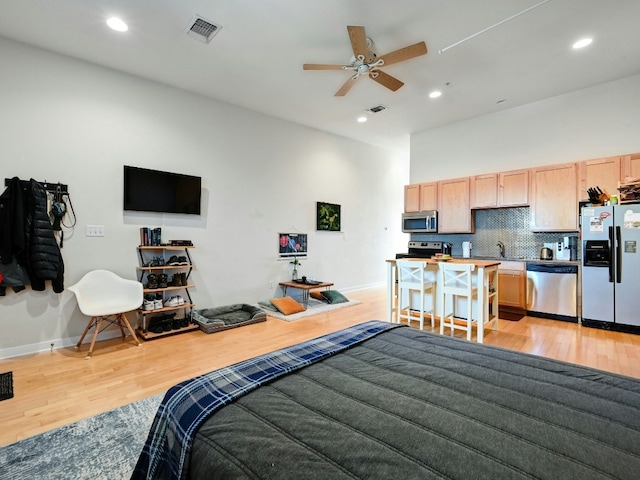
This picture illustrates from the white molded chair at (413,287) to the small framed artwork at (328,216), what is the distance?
7.95 ft

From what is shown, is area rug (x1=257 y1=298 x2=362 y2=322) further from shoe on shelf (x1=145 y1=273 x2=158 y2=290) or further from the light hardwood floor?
shoe on shelf (x1=145 y1=273 x2=158 y2=290)

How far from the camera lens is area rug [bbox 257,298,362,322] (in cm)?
473

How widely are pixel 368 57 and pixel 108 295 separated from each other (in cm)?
397

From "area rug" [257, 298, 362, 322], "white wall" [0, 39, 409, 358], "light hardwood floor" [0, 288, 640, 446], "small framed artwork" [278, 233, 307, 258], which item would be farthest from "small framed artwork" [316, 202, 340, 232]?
"light hardwood floor" [0, 288, 640, 446]

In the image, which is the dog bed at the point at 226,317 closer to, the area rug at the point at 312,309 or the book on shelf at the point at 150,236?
the area rug at the point at 312,309

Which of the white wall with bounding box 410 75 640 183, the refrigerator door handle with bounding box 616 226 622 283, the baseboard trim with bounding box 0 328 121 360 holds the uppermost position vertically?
the white wall with bounding box 410 75 640 183

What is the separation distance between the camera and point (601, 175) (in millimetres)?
4309

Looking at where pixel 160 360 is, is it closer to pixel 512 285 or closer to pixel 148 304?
pixel 148 304

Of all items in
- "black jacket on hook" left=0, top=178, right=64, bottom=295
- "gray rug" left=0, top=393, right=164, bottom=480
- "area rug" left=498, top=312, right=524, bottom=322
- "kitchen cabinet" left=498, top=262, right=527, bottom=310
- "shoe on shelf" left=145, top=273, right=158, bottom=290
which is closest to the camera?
"gray rug" left=0, top=393, right=164, bottom=480

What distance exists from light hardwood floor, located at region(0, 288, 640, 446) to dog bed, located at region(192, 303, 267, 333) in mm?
112

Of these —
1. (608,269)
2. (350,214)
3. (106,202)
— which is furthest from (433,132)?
(106,202)

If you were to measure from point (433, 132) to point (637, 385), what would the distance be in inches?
227

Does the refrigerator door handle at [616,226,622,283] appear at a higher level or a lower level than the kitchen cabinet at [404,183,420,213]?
lower

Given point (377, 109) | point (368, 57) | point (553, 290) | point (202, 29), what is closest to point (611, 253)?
point (553, 290)
